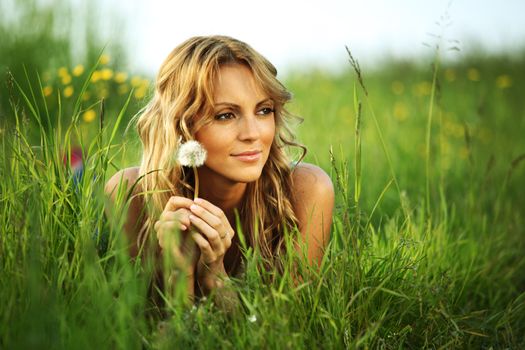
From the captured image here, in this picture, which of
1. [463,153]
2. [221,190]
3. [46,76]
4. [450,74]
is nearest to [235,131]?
[221,190]

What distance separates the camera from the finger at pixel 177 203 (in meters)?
2.54

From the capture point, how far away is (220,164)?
280cm

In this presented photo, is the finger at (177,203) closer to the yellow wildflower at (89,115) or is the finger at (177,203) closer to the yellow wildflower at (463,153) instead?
the yellow wildflower at (89,115)

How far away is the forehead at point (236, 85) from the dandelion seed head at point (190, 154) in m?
A: 0.29

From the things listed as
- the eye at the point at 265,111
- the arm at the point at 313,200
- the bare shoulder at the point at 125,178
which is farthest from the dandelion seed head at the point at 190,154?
the arm at the point at 313,200

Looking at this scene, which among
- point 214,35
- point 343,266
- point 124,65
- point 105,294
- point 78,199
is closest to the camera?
point 105,294

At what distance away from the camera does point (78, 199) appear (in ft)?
8.13

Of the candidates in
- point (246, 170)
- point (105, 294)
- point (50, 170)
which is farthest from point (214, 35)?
point (105, 294)

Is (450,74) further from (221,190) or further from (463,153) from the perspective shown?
(221,190)

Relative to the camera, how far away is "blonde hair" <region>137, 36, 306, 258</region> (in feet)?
9.19

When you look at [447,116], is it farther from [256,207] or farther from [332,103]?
[256,207]

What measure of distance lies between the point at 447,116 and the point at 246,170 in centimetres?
456

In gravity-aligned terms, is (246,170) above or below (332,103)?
above

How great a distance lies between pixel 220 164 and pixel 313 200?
0.52 metres
